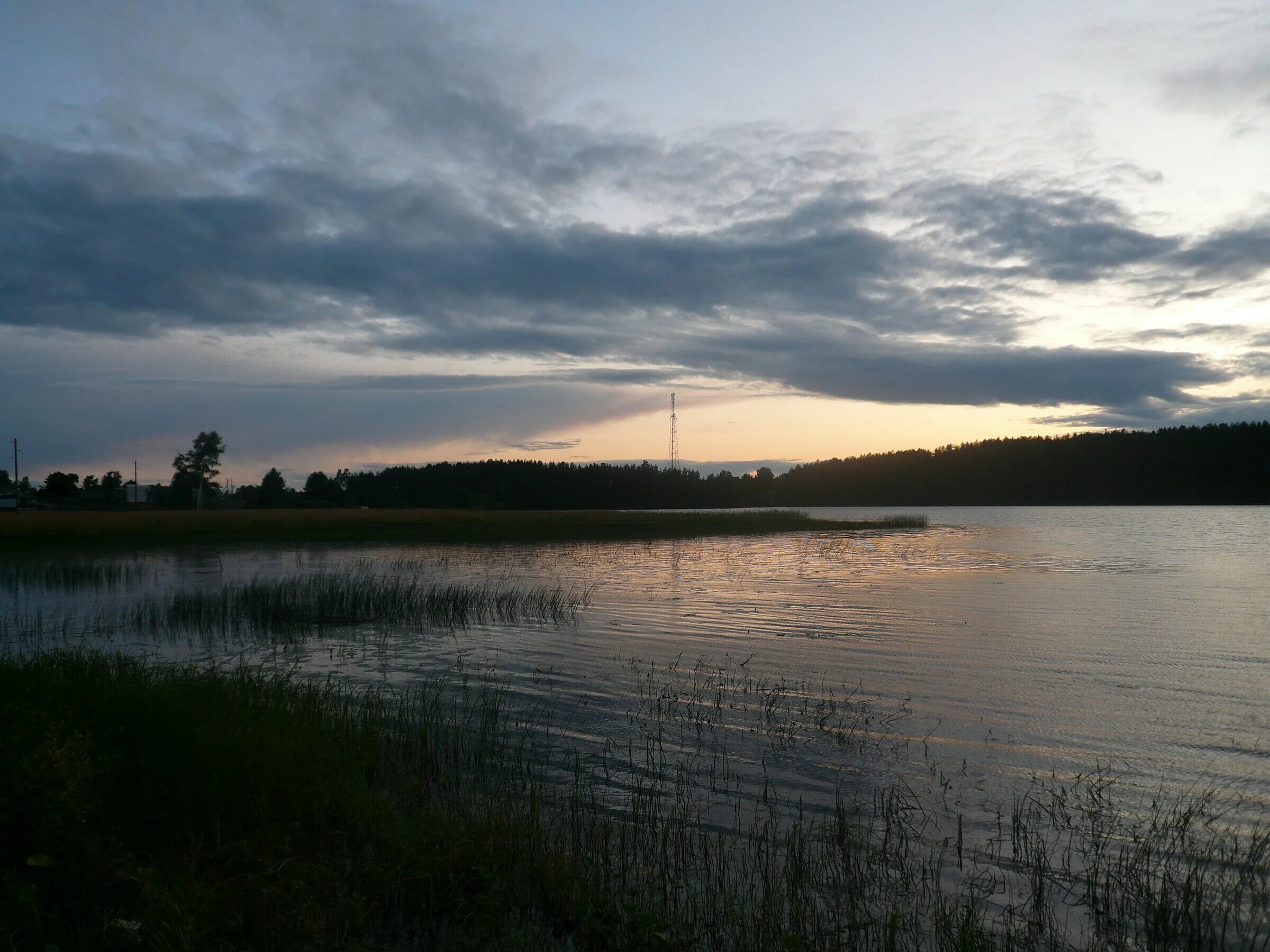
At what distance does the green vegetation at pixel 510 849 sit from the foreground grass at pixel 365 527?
46386 millimetres

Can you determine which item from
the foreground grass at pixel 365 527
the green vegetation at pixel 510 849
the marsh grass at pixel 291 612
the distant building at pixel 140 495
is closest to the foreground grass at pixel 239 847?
the green vegetation at pixel 510 849

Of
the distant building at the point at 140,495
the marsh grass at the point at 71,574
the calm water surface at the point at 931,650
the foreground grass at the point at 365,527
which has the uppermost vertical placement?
the distant building at the point at 140,495

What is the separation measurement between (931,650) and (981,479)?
166m

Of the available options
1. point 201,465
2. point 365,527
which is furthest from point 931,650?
point 201,465

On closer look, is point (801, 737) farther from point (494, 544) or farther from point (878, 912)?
point (494, 544)

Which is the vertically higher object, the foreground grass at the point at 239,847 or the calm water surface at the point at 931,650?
the foreground grass at the point at 239,847

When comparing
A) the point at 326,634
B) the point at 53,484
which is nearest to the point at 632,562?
the point at 326,634

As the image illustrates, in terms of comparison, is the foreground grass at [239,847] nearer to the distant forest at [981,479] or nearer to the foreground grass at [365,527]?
the foreground grass at [365,527]

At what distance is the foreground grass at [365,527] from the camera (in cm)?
5197

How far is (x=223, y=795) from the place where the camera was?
6.63 m

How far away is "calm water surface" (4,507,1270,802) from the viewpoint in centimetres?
980

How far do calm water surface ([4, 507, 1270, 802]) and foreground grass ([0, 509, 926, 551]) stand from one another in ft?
59.8

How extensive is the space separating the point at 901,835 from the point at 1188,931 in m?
2.19

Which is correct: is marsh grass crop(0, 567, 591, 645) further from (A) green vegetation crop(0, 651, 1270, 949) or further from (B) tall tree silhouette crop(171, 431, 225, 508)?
(B) tall tree silhouette crop(171, 431, 225, 508)
